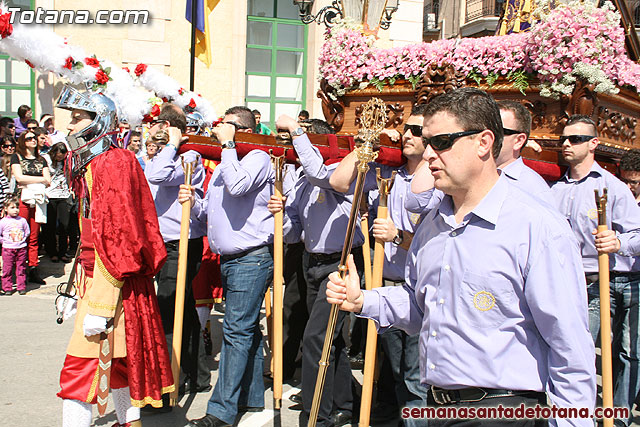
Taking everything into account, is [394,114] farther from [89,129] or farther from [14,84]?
[14,84]

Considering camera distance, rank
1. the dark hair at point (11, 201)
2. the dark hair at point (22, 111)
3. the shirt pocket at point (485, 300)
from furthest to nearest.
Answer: the dark hair at point (22, 111) → the dark hair at point (11, 201) → the shirt pocket at point (485, 300)

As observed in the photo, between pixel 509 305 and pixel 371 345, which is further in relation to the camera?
pixel 371 345

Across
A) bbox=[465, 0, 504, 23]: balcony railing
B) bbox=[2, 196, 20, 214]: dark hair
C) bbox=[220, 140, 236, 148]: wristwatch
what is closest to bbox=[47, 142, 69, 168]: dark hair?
bbox=[2, 196, 20, 214]: dark hair

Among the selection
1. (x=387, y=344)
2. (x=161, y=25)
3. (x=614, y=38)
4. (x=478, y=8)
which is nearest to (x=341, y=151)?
(x=387, y=344)

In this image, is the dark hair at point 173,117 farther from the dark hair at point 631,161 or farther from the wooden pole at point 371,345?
the dark hair at point 631,161

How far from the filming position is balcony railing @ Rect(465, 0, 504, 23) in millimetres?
35406

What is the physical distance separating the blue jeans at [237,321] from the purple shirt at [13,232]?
5.09 meters

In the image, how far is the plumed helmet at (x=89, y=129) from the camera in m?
4.03

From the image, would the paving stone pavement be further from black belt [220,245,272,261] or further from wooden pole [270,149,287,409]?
black belt [220,245,272,261]

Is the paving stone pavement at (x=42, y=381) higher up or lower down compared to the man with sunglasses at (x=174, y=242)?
lower down

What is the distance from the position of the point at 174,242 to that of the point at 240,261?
0.90 metres

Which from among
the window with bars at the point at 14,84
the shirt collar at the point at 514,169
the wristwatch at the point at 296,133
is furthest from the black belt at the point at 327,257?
the window with bars at the point at 14,84

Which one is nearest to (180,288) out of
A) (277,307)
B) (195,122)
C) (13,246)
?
(277,307)

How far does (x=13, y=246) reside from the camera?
28.6 ft
